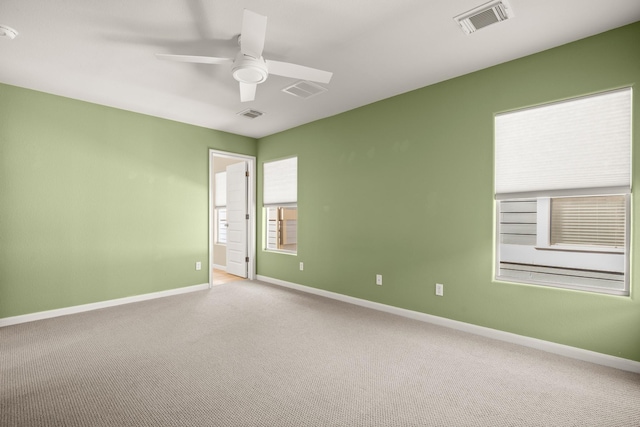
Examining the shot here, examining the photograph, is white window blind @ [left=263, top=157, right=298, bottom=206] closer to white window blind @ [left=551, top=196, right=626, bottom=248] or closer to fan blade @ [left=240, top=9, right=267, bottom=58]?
fan blade @ [left=240, top=9, right=267, bottom=58]

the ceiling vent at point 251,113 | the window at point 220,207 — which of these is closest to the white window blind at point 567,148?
the ceiling vent at point 251,113

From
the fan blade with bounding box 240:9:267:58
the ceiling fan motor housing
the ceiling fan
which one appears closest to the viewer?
the fan blade with bounding box 240:9:267:58

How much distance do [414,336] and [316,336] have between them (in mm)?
978

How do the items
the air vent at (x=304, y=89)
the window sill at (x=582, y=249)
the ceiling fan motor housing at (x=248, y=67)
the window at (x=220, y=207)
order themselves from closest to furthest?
1. the ceiling fan motor housing at (x=248, y=67)
2. the air vent at (x=304, y=89)
3. the window sill at (x=582, y=249)
4. the window at (x=220, y=207)

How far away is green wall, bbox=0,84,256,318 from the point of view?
133 inches

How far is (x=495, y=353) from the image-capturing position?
262 cm

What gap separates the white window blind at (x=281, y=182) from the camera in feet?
16.9

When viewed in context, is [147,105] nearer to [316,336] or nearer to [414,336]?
[316,336]

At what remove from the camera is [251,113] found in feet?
14.0

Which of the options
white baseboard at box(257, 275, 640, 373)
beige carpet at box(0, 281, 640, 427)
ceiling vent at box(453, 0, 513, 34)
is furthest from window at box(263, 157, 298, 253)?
ceiling vent at box(453, 0, 513, 34)

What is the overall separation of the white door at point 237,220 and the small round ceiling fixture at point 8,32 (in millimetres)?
3522

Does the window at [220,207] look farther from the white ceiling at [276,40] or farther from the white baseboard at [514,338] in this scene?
the white baseboard at [514,338]

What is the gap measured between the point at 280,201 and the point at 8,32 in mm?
3674

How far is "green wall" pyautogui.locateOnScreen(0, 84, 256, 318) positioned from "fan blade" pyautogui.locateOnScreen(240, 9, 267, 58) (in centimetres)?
297
